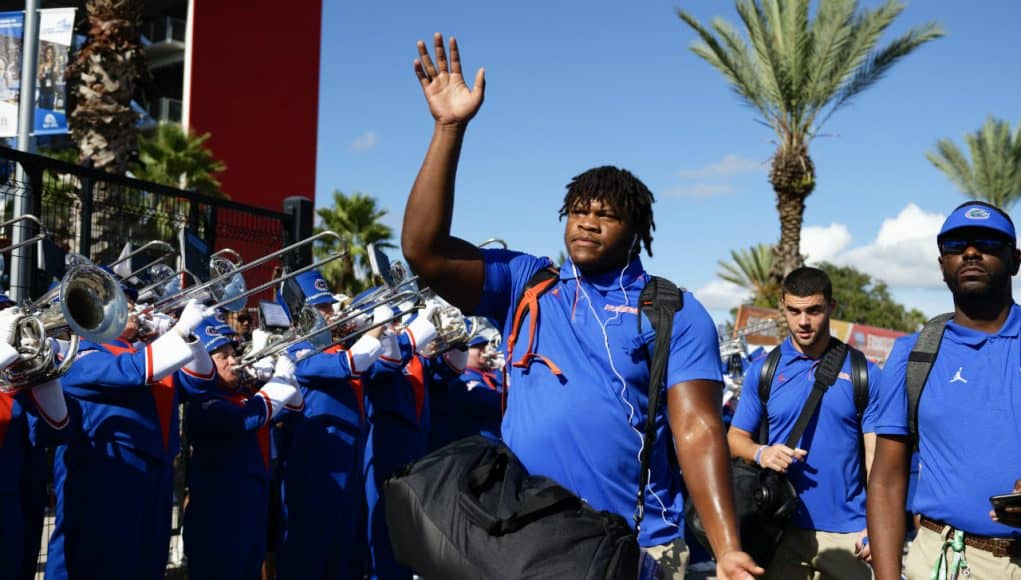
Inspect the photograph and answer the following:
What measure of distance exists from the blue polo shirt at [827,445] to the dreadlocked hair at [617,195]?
2.04 m

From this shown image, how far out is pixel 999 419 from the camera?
3.44 meters

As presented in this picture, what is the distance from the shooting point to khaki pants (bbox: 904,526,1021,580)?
3.39m

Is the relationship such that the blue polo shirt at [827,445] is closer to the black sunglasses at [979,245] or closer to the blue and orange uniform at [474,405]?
the black sunglasses at [979,245]

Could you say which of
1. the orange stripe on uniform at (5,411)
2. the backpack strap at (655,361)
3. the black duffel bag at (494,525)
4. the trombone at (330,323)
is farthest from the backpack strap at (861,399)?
the orange stripe on uniform at (5,411)

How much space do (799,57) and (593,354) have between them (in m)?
17.6

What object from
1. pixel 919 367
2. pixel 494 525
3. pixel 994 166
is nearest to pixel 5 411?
pixel 494 525

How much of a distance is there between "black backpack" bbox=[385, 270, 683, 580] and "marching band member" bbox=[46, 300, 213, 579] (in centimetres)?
329

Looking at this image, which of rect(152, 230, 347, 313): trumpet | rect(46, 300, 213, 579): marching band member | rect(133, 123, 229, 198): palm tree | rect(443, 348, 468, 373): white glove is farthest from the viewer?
rect(133, 123, 229, 198): palm tree

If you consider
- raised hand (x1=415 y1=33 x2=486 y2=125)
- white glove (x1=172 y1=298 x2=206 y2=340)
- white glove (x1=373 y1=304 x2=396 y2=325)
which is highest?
raised hand (x1=415 y1=33 x2=486 y2=125)

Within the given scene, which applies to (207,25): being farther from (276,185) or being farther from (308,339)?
(308,339)

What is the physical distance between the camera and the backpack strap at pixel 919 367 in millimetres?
3594

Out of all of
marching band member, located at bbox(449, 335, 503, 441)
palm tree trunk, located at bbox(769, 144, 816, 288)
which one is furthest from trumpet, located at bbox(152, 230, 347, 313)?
palm tree trunk, located at bbox(769, 144, 816, 288)

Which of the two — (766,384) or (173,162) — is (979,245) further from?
(173,162)

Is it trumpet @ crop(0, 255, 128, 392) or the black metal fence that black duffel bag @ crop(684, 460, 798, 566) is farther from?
the black metal fence
